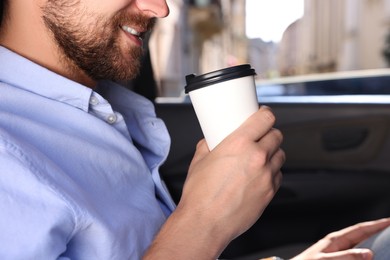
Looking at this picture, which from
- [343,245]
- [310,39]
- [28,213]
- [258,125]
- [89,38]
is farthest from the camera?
[310,39]

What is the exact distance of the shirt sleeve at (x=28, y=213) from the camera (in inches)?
24.9

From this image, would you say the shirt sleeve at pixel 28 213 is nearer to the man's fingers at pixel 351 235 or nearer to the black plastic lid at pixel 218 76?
the black plastic lid at pixel 218 76

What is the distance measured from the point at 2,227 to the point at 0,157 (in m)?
0.09

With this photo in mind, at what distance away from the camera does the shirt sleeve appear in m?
0.63

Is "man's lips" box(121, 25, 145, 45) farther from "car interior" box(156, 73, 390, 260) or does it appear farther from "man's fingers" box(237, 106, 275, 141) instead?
"car interior" box(156, 73, 390, 260)

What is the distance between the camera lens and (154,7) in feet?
2.97

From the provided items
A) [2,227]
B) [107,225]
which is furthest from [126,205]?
[2,227]

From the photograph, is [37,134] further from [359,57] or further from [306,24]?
[306,24]

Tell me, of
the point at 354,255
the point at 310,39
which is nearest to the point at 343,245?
Result: the point at 354,255

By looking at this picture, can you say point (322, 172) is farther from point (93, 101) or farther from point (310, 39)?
point (310, 39)

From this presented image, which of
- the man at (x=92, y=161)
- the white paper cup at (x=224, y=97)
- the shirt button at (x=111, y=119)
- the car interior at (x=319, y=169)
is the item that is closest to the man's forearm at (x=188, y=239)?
the man at (x=92, y=161)

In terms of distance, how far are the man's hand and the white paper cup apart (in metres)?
0.35

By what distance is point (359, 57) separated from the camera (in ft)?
51.9

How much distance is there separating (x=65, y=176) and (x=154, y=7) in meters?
0.36
